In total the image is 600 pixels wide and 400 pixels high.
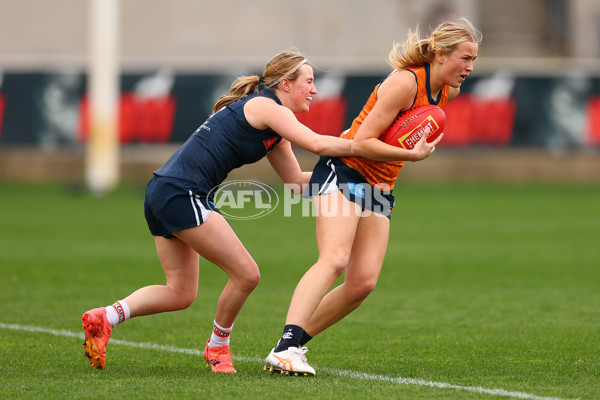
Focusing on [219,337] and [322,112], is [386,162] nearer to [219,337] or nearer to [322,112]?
[219,337]

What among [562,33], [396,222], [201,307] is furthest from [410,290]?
[562,33]

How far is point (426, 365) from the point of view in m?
6.15

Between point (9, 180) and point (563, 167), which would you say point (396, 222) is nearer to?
point (563, 167)

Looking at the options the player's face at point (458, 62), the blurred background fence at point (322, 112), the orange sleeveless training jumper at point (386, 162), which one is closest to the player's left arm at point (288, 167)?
the orange sleeveless training jumper at point (386, 162)

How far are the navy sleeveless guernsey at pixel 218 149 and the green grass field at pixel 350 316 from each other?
1.18 m

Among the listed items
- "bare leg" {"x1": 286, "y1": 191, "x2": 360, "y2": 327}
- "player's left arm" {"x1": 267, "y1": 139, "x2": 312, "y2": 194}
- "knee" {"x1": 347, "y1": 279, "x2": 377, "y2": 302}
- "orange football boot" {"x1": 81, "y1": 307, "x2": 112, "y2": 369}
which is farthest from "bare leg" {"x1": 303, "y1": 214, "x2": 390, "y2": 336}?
"orange football boot" {"x1": 81, "y1": 307, "x2": 112, "y2": 369}

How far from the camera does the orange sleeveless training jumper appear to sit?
5781 millimetres

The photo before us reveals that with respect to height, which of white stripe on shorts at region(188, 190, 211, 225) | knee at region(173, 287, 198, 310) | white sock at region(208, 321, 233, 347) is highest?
white stripe on shorts at region(188, 190, 211, 225)

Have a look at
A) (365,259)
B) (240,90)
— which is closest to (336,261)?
(365,259)

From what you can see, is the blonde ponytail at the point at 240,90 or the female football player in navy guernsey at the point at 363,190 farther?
the blonde ponytail at the point at 240,90

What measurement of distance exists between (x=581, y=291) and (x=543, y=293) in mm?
387

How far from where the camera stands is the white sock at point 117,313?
5926 mm

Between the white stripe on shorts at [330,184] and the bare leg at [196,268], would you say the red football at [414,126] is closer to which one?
the white stripe on shorts at [330,184]

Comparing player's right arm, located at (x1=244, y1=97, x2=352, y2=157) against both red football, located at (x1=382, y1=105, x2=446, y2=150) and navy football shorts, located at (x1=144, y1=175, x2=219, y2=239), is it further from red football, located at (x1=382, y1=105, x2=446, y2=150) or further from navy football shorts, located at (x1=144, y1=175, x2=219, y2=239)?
navy football shorts, located at (x1=144, y1=175, x2=219, y2=239)
